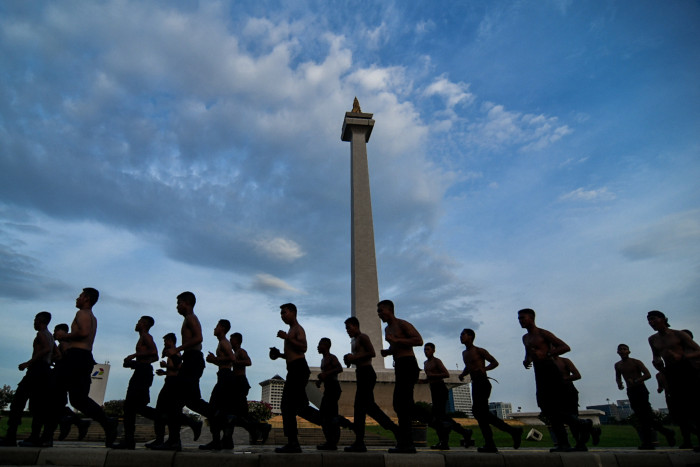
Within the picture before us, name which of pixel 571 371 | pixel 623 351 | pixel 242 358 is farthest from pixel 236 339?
pixel 623 351

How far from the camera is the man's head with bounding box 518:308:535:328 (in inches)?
268

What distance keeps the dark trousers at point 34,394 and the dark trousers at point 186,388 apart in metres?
1.78

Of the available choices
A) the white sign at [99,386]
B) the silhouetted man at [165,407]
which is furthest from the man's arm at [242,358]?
the white sign at [99,386]

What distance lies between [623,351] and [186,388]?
27.9 ft

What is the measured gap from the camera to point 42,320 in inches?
255

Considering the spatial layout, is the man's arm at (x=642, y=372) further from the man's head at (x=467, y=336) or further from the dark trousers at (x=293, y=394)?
the dark trousers at (x=293, y=394)

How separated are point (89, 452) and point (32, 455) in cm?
61

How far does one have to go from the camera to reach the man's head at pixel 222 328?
7.23 meters

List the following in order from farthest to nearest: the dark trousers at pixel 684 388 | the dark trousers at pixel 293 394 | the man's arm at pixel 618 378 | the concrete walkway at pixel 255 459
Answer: the man's arm at pixel 618 378
the dark trousers at pixel 684 388
the dark trousers at pixel 293 394
the concrete walkway at pixel 255 459

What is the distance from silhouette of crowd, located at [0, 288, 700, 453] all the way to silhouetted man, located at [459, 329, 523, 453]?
2 cm

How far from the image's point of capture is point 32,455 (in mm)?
4680

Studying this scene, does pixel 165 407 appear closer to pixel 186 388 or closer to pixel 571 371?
pixel 186 388

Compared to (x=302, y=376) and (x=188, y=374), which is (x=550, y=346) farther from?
(x=188, y=374)

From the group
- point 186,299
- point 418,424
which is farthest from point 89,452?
point 418,424
